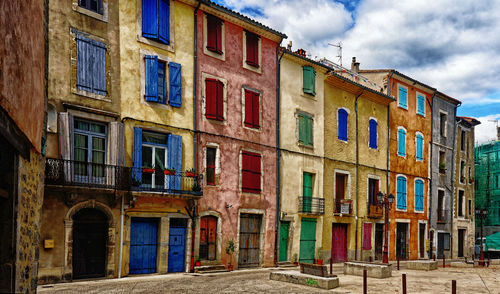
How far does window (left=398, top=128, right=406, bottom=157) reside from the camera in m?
32.1

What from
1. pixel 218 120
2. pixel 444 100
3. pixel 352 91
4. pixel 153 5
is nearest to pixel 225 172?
pixel 218 120

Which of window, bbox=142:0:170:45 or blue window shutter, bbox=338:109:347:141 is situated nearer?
window, bbox=142:0:170:45

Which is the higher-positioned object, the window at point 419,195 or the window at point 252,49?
the window at point 252,49

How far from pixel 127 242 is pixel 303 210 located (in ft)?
33.2

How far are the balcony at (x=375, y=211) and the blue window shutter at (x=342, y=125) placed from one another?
4760mm

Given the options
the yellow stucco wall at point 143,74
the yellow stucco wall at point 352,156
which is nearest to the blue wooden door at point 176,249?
the yellow stucco wall at point 143,74

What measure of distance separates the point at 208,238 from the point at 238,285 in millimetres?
4785

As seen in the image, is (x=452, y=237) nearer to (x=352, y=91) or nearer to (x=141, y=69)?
(x=352, y=91)

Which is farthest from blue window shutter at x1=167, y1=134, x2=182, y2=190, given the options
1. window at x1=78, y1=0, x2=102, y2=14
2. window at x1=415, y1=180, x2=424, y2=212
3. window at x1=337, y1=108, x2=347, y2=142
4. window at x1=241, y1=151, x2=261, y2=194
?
window at x1=415, y1=180, x2=424, y2=212

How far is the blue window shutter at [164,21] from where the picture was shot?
18422 mm

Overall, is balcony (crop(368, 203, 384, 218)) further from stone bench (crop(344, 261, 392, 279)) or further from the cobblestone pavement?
stone bench (crop(344, 261, 392, 279))

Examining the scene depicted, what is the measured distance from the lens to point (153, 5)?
18.3 m

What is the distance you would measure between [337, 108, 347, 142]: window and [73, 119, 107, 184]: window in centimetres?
1503

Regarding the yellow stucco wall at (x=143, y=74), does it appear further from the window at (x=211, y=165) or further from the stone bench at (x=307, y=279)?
the stone bench at (x=307, y=279)
